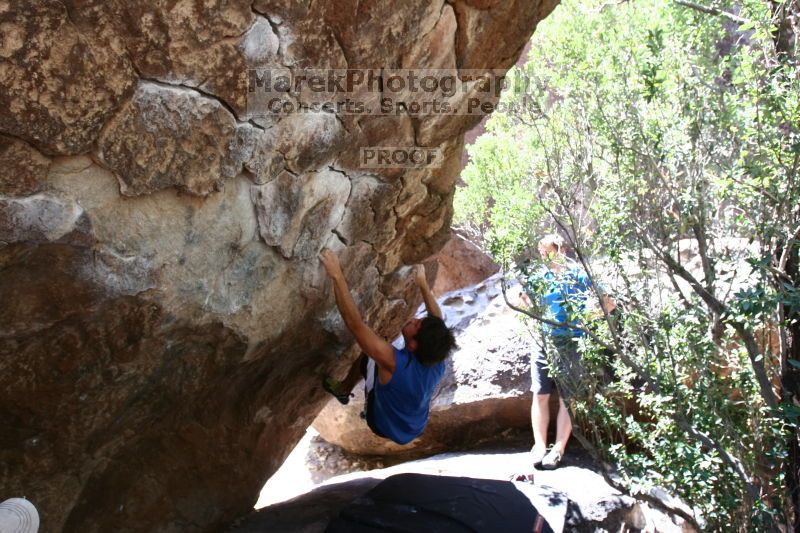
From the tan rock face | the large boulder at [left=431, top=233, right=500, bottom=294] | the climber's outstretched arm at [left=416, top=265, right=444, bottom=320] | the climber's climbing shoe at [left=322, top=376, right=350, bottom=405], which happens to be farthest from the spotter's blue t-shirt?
the large boulder at [left=431, top=233, right=500, bottom=294]

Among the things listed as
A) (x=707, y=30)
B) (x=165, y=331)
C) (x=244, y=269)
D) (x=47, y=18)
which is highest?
(x=707, y=30)

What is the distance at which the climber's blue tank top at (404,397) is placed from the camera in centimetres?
340

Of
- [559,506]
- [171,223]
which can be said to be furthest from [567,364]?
[171,223]

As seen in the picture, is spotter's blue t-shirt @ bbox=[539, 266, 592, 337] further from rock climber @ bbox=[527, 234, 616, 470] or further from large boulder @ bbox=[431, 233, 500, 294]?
large boulder @ bbox=[431, 233, 500, 294]

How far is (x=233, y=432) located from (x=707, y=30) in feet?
9.56

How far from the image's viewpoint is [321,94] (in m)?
2.68

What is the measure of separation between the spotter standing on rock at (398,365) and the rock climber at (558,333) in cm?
59

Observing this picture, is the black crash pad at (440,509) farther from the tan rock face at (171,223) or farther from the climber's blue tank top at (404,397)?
the tan rock face at (171,223)

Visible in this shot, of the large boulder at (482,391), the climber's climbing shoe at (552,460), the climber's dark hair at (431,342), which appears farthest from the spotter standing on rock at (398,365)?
the large boulder at (482,391)

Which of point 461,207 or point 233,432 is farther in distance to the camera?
point 461,207

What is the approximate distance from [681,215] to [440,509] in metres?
1.71

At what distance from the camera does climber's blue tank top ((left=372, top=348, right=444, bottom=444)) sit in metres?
3.40

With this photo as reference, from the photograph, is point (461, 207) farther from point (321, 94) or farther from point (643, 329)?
point (321, 94)

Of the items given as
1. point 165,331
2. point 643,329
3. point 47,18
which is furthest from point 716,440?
point 47,18
